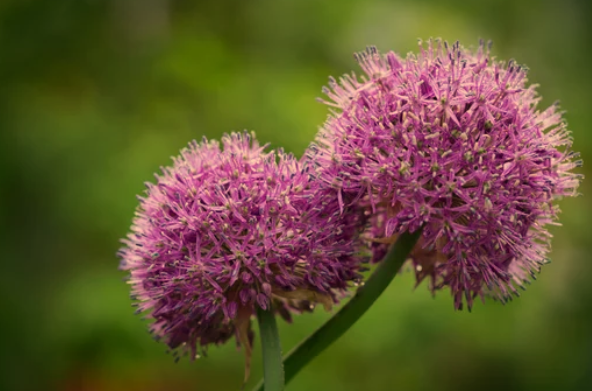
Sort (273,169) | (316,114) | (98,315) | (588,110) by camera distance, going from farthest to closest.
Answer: (588,110)
(316,114)
(98,315)
(273,169)

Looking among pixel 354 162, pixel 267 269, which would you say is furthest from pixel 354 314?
pixel 354 162

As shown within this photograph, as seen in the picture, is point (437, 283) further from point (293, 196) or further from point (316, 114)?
point (316, 114)

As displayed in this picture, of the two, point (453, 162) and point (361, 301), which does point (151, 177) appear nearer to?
point (361, 301)

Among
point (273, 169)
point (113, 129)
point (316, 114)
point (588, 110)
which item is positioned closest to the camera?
point (273, 169)

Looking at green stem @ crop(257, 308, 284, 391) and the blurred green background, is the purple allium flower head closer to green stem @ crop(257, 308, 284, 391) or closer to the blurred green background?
green stem @ crop(257, 308, 284, 391)

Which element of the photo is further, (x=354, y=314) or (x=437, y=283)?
(x=437, y=283)

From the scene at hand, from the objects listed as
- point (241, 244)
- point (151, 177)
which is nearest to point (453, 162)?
point (241, 244)
